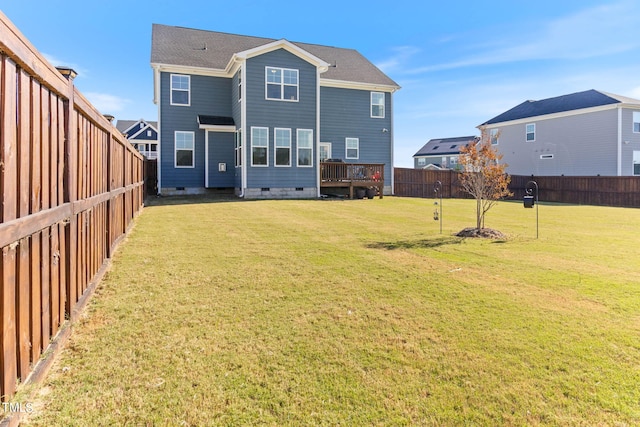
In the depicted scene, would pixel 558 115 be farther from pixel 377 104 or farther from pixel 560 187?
pixel 377 104

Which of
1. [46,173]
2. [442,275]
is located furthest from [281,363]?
[442,275]

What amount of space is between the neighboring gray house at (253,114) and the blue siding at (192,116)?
0.14 feet

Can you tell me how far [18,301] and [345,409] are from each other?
1977mm

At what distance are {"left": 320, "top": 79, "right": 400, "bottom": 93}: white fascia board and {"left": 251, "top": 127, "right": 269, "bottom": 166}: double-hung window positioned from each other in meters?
5.04

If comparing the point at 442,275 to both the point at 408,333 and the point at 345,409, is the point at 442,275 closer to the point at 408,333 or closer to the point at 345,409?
the point at 408,333

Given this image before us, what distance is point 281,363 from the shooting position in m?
2.88

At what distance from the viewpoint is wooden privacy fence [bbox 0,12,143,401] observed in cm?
196

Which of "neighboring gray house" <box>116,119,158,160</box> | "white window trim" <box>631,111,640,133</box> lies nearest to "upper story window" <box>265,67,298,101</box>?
"white window trim" <box>631,111,640,133</box>

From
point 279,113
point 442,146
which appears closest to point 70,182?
point 279,113

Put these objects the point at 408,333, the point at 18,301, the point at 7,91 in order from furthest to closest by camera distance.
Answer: the point at 408,333 → the point at 18,301 → the point at 7,91

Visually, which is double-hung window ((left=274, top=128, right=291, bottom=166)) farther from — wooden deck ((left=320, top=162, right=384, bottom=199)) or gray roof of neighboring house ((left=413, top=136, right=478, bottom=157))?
gray roof of neighboring house ((left=413, top=136, right=478, bottom=157))

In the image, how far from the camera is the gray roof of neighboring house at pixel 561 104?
2442cm

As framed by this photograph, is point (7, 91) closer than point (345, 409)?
Yes

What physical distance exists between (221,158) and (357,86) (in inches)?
321
